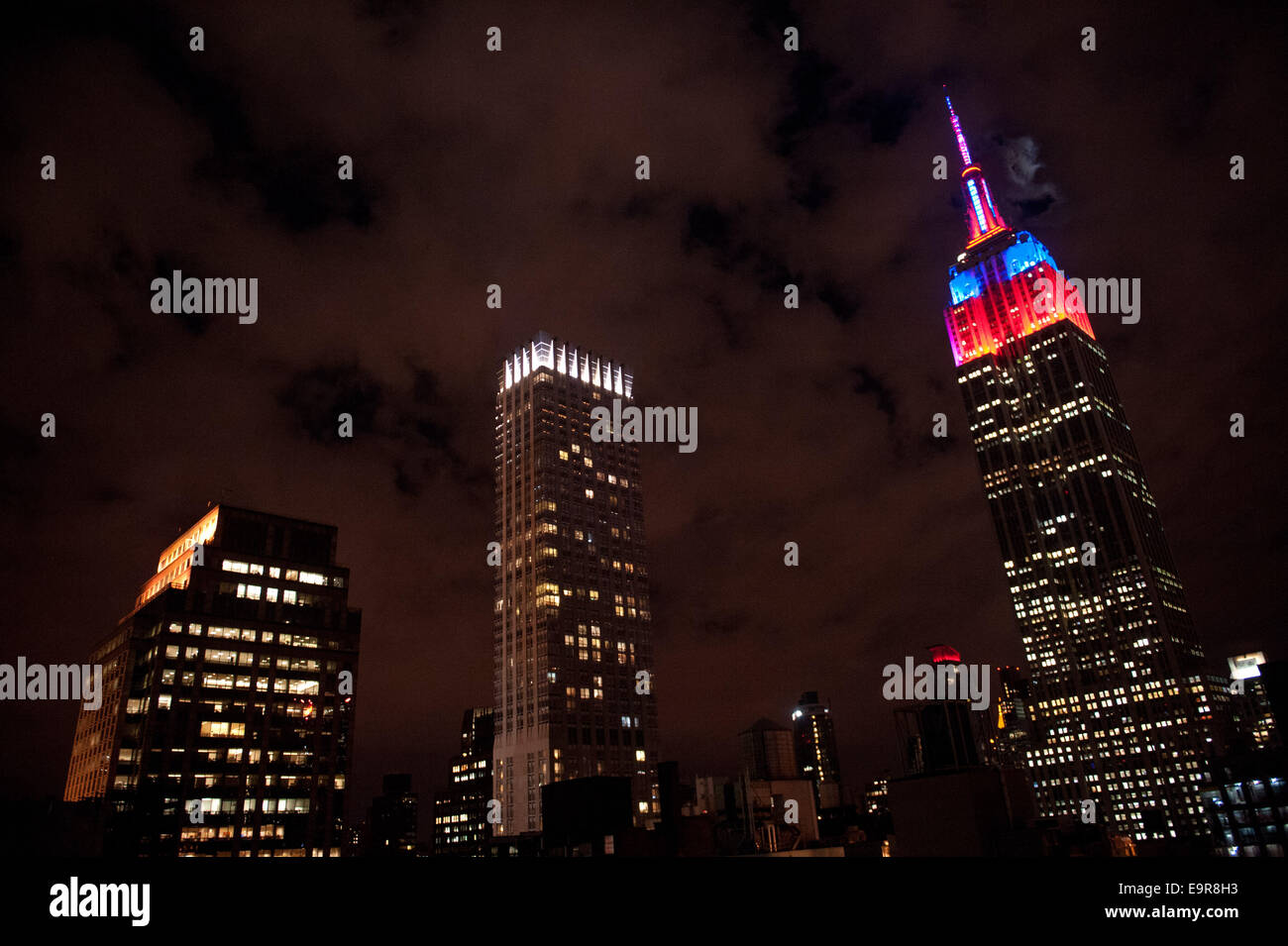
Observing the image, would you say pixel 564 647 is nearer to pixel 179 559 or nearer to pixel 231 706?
pixel 231 706

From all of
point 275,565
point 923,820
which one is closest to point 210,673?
point 275,565

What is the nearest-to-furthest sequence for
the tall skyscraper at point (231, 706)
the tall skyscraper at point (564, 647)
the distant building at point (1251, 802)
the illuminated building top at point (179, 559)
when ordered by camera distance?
the tall skyscraper at point (231, 706) < the distant building at point (1251, 802) < the illuminated building top at point (179, 559) < the tall skyscraper at point (564, 647)

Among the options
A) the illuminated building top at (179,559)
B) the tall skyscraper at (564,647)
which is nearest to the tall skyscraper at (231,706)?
the illuminated building top at (179,559)

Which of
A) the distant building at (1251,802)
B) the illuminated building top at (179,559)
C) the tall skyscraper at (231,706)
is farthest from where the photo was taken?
the illuminated building top at (179,559)

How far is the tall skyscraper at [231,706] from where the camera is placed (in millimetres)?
124812

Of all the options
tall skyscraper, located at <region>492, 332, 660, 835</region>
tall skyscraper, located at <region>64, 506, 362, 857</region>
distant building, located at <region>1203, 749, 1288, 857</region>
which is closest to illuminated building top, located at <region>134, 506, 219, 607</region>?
tall skyscraper, located at <region>64, 506, 362, 857</region>

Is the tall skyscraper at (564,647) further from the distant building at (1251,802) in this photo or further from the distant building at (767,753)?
the distant building at (1251,802)

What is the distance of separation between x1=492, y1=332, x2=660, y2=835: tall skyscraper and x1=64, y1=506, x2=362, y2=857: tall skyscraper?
44.6 meters

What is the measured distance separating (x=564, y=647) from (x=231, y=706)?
7198 cm

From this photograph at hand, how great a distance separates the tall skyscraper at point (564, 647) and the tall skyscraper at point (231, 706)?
4461 centimetres

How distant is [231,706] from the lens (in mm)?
134500

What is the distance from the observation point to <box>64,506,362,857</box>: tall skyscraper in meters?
125
